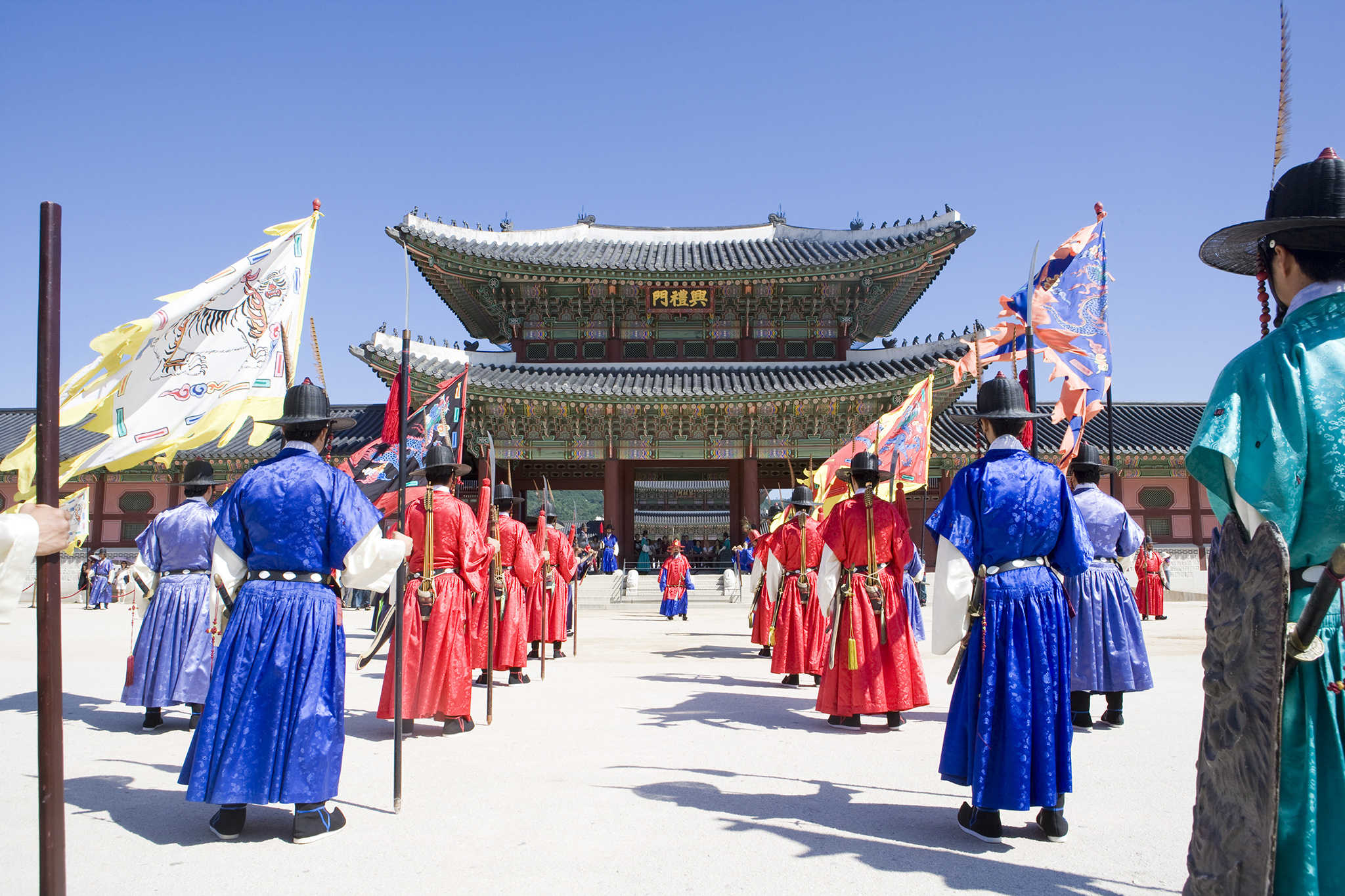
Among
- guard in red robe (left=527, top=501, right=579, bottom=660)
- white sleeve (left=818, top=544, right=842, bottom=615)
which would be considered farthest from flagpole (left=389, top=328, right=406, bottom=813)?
guard in red robe (left=527, top=501, right=579, bottom=660)

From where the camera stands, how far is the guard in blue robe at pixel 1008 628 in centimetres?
340

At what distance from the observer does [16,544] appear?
2049 millimetres

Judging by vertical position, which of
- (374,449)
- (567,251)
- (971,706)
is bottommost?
(971,706)

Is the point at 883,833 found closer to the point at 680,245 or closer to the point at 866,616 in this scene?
the point at 866,616

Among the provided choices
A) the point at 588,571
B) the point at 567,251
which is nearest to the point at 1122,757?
the point at 588,571

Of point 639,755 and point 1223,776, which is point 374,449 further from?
point 1223,776

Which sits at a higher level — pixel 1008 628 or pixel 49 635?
pixel 49 635

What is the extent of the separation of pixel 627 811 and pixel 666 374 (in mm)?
16600

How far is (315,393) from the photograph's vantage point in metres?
3.87

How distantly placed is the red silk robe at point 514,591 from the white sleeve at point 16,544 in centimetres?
542

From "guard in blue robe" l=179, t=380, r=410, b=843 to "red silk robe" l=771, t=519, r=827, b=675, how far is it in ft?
15.7

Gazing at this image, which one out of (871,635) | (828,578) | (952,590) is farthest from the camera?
(828,578)

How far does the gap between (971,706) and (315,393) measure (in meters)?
3.17

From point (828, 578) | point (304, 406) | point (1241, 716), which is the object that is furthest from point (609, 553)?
point (1241, 716)
